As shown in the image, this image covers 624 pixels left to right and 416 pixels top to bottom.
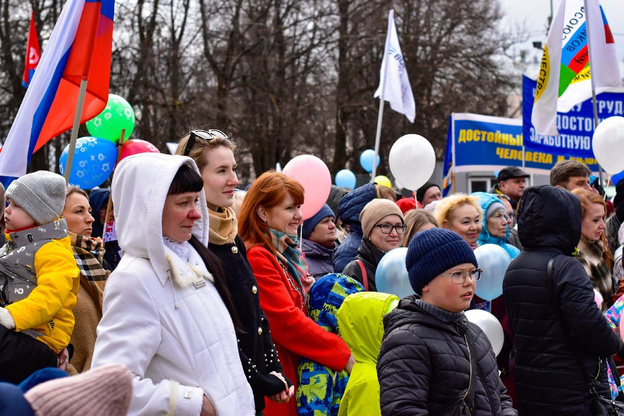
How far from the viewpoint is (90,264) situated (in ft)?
13.1

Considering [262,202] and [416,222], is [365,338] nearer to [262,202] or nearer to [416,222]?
[262,202]

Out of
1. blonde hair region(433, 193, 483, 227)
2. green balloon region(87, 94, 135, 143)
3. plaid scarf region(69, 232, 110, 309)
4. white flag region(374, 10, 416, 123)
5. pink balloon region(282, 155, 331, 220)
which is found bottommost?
plaid scarf region(69, 232, 110, 309)

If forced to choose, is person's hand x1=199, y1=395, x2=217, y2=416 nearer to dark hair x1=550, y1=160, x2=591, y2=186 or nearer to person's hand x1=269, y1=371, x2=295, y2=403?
person's hand x1=269, y1=371, x2=295, y2=403

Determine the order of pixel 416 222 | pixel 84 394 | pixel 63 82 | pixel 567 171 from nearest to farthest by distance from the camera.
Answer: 1. pixel 84 394
2. pixel 63 82
3. pixel 416 222
4. pixel 567 171

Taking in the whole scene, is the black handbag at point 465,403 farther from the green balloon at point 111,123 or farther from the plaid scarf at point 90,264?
the green balloon at point 111,123

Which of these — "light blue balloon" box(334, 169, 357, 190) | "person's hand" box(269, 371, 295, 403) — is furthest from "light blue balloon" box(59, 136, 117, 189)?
"light blue balloon" box(334, 169, 357, 190)

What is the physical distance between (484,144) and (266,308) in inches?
288

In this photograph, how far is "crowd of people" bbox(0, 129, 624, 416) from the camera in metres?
2.47

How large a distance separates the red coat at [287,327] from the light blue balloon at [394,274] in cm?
59

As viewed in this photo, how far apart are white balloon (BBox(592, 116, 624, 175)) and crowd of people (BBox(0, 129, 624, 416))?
9.64 feet

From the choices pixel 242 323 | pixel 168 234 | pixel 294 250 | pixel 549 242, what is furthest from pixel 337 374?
pixel 168 234

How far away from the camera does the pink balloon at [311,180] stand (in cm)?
550

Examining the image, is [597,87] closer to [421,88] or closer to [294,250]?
[294,250]

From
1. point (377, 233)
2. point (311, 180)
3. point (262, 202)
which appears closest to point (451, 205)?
point (377, 233)
